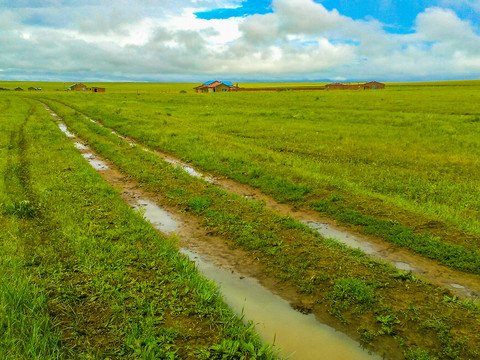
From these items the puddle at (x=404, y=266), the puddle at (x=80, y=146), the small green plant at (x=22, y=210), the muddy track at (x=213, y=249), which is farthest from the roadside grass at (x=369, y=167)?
the small green plant at (x=22, y=210)

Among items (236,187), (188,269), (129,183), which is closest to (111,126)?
(129,183)

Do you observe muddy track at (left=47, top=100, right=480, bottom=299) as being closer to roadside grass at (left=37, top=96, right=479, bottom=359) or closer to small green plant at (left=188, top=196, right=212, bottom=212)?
roadside grass at (left=37, top=96, right=479, bottom=359)

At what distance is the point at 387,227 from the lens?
25.0 feet

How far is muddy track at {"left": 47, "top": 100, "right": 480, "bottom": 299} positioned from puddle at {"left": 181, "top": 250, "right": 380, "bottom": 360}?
8.12 feet

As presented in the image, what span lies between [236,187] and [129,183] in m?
3.94

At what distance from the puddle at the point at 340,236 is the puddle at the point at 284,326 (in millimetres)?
2582

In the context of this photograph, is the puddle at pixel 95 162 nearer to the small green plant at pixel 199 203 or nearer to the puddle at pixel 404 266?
the small green plant at pixel 199 203

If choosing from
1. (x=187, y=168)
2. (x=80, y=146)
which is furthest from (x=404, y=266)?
(x=80, y=146)

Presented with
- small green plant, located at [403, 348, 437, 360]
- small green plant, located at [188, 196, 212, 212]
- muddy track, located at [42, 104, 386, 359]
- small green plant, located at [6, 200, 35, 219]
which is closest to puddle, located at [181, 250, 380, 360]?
muddy track, located at [42, 104, 386, 359]

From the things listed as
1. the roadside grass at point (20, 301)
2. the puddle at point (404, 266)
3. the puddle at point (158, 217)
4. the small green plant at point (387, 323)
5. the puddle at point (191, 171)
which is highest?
the puddle at point (191, 171)

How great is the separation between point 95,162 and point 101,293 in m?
10.4

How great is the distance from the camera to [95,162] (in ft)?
46.5

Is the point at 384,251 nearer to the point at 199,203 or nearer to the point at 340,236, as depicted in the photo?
the point at 340,236

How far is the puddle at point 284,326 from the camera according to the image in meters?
4.26
